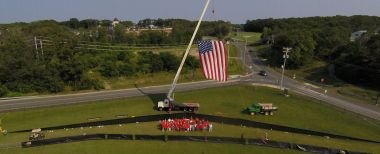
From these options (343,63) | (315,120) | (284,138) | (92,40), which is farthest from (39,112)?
(343,63)

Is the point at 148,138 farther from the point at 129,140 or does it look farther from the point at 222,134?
the point at 222,134

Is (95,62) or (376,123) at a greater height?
(95,62)

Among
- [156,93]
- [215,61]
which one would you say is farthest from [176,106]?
[156,93]

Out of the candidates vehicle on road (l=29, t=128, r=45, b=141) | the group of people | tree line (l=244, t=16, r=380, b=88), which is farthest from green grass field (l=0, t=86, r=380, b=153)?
tree line (l=244, t=16, r=380, b=88)

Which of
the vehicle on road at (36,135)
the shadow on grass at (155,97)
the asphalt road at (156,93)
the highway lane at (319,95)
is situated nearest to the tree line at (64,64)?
the asphalt road at (156,93)

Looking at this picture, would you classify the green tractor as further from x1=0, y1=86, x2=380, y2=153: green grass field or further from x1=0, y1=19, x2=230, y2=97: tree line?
x1=0, y1=19, x2=230, y2=97: tree line

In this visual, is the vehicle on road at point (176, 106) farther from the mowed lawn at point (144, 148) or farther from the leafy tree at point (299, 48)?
the leafy tree at point (299, 48)
